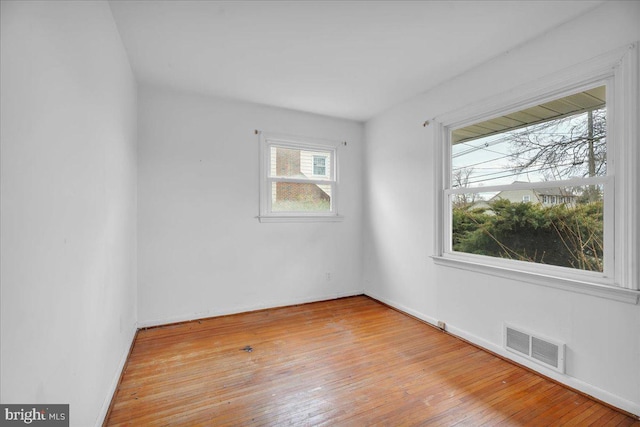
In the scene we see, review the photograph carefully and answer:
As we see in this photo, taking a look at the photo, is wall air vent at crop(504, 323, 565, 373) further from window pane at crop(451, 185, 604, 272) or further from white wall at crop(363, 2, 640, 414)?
window pane at crop(451, 185, 604, 272)

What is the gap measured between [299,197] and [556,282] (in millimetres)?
2765

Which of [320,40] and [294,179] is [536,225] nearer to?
[320,40]

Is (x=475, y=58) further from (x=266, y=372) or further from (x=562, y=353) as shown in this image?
(x=266, y=372)

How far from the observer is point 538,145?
2.33 metres

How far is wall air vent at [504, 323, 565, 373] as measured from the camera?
2.10m

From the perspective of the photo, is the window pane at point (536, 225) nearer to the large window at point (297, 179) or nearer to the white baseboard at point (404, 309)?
the white baseboard at point (404, 309)

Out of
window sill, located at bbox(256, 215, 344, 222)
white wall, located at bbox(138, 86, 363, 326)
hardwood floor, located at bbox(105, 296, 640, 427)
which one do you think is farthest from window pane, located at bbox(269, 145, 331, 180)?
hardwood floor, located at bbox(105, 296, 640, 427)

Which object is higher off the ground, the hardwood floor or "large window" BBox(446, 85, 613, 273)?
"large window" BBox(446, 85, 613, 273)

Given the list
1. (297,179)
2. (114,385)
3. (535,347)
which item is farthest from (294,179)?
(535,347)

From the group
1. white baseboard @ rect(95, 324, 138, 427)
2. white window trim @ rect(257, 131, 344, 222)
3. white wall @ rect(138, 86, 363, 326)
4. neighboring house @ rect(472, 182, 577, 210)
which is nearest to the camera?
white baseboard @ rect(95, 324, 138, 427)

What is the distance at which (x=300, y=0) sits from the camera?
6.06 ft

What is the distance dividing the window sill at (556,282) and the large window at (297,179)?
1.80 m

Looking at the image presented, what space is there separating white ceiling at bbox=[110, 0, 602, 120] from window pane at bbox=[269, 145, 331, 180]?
2.67 feet

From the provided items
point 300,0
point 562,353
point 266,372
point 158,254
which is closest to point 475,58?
point 300,0
